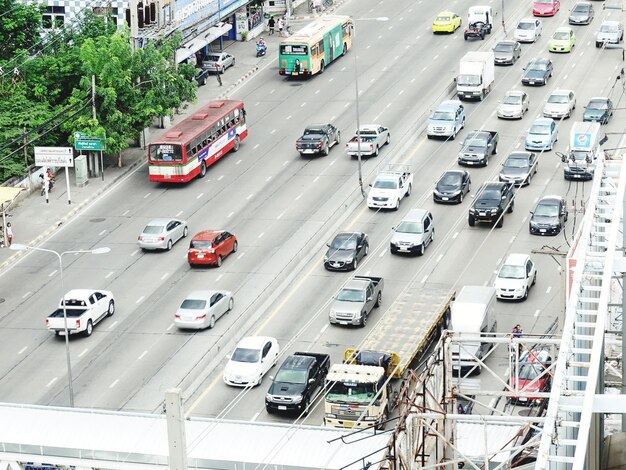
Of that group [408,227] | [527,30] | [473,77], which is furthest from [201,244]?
[527,30]

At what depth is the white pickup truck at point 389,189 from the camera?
87562 millimetres

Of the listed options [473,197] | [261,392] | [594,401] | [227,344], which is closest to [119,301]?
[227,344]

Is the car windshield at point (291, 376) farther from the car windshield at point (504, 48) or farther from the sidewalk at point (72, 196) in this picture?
the car windshield at point (504, 48)

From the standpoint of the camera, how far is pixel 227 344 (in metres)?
72.1

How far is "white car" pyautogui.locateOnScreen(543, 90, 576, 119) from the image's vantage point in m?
101

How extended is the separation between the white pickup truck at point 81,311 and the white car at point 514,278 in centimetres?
1817

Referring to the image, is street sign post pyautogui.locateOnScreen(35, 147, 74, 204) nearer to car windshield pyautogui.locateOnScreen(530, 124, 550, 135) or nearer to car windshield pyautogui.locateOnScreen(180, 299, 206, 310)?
car windshield pyautogui.locateOnScreen(180, 299, 206, 310)

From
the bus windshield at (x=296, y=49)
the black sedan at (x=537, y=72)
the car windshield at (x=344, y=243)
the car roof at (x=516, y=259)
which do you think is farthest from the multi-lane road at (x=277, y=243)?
the bus windshield at (x=296, y=49)

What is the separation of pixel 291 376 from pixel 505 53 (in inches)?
2099

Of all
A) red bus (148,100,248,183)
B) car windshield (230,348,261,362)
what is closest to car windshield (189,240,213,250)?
red bus (148,100,248,183)

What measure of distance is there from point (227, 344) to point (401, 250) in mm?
13053

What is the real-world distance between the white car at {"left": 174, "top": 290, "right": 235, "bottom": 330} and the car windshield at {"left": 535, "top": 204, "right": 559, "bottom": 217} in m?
18.4

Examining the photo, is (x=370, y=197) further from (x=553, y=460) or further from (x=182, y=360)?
(x=553, y=460)

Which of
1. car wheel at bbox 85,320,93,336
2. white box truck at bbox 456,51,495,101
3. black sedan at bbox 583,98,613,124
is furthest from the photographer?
white box truck at bbox 456,51,495,101
